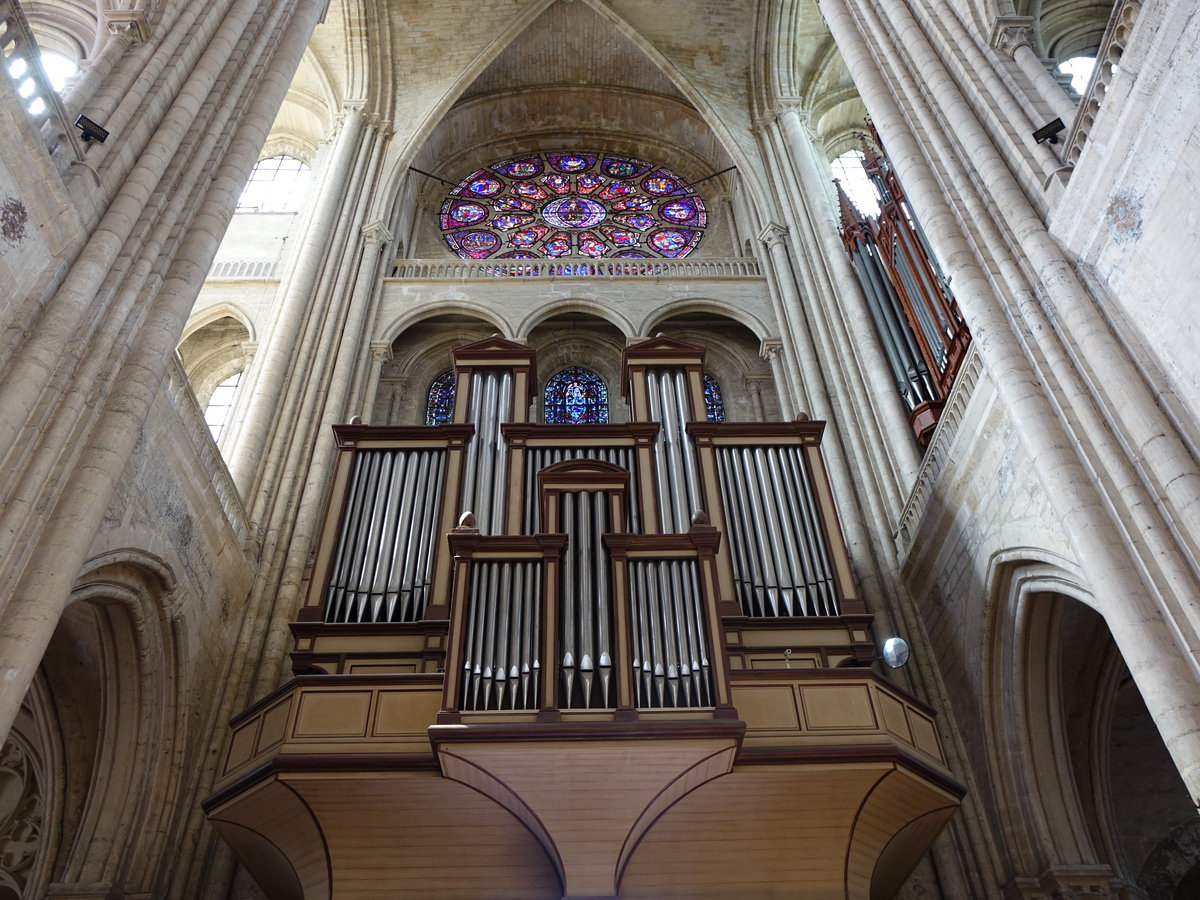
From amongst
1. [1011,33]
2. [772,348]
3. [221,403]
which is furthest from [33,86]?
[772,348]

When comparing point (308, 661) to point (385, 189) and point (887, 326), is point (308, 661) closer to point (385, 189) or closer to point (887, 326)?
point (887, 326)

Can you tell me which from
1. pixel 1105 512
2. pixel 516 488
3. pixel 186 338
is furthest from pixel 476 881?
pixel 186 338

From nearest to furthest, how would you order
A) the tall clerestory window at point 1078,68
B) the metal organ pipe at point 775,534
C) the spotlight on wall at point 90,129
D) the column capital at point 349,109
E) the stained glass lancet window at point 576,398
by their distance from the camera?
the spotlight on wall at point 90,129, the metal organ pipe at point 775,534, the tall clerestory window at point 1078,68, the stained glass lancet window at point 576,398, the column capital at point 349,109

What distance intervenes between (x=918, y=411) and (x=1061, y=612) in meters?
3.24

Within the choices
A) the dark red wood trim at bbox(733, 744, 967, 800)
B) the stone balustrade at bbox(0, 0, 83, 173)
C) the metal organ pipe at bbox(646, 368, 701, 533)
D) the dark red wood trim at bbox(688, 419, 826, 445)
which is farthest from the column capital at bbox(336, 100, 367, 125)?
the dark red wood trim at bbox(733, 744, 967, 800)

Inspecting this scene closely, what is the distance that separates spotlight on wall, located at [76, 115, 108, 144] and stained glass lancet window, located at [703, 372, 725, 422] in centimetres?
938

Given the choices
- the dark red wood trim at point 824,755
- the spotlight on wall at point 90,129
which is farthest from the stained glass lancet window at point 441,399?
the dark red wood trim at point 824,755

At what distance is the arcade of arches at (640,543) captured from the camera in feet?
22.2

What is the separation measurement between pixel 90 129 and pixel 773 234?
36.4 ft

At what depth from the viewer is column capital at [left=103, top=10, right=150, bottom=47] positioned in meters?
8.62

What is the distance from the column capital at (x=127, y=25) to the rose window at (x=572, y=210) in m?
9.79

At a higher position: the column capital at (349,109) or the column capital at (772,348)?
the column capital at (349,109)

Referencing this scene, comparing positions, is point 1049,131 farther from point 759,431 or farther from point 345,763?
point 345,763

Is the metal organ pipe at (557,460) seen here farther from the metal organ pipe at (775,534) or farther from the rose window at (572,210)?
the rose window at (572,210)
